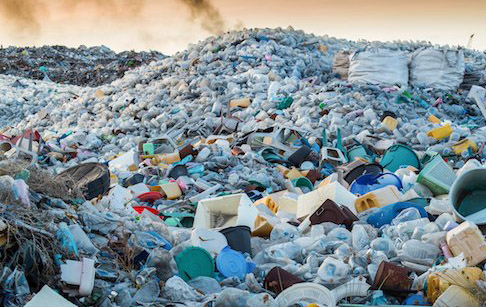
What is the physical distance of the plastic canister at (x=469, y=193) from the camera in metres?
5.12

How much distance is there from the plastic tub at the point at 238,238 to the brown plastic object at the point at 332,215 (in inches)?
30.5

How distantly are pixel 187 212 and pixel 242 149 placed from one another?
260 cm

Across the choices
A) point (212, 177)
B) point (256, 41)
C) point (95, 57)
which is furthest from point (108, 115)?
point (95, 57)

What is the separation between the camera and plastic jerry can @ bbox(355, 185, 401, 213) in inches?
222

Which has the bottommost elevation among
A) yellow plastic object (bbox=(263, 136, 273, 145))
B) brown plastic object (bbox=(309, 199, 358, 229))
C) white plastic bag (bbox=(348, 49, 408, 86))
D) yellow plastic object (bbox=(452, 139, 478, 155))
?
brown plastic object (bbox=(309, 199, 358, 229))

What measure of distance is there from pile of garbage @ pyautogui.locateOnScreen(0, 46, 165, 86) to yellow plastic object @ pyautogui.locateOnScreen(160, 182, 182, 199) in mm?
14681

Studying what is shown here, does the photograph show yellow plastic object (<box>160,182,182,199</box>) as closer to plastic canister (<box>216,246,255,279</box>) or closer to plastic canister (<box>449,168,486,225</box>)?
plastic canister (<box>216,246,255,279</box>)

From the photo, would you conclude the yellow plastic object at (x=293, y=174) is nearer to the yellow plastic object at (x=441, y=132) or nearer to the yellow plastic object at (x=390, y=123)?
the yellow plastic object at (x=390, y=123)

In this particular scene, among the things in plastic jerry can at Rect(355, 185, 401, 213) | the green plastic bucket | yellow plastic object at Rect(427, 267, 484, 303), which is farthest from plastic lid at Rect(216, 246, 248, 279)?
the green plastic bucket

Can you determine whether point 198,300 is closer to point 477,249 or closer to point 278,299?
point 278,299

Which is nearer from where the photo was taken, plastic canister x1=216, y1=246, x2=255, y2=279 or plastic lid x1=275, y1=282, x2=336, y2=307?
plastic lid x1=275, y1=282, x2=336, y2=307

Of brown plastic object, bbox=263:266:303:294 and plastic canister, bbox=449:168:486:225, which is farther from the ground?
plastic canister, bbox=449:168:486:225

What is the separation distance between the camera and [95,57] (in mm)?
26719

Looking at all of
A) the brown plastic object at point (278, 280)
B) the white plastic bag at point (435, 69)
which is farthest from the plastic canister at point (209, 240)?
the white plastic bag at point (435, 69)
